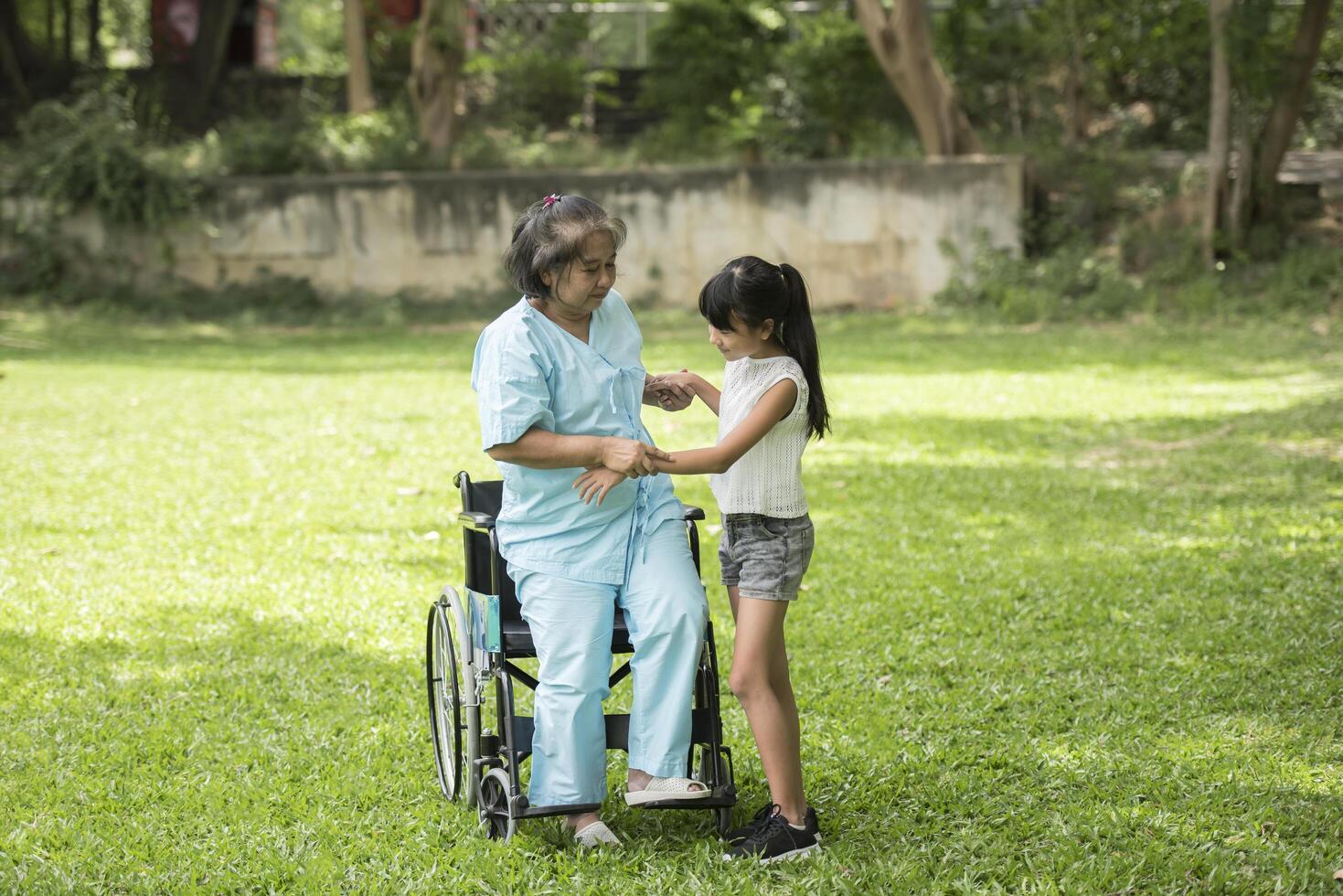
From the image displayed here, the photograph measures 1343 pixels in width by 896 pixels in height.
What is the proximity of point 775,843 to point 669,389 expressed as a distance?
1235 mm

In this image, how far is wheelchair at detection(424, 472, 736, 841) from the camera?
11.8ft

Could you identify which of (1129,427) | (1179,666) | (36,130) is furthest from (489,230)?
(1179,666)

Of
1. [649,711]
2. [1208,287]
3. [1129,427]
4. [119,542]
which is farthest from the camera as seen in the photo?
[1208,287]

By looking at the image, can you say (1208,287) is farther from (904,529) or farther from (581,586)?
(581,586)

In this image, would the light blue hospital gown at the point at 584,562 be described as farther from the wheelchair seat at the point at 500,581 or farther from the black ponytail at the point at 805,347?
the black ponytail at the point at 805,347

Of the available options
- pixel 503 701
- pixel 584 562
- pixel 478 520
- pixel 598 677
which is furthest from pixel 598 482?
pixel 503 701

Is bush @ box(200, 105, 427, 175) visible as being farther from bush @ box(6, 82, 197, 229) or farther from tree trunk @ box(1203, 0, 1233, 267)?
tree trunk @ box(1203, 0, 1233, 267)

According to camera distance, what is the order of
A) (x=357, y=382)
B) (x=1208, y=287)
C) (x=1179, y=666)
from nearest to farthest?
(x=1179, y=666) → (x=357, y=382) → (x=1208, y=287)

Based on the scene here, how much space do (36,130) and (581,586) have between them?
62.6 ft

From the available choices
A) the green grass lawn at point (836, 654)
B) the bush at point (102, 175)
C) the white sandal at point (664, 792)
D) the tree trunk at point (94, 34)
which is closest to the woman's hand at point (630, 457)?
the white sandal at point (664, 792)

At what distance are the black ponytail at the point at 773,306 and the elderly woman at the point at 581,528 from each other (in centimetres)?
30

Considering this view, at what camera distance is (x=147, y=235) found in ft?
62.9

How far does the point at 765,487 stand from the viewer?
363 centimetres

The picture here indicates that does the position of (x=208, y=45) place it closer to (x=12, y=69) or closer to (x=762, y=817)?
(x=12, y=69)
